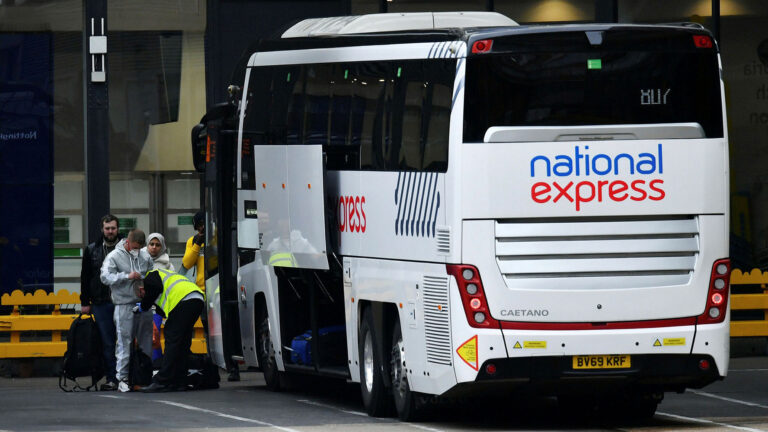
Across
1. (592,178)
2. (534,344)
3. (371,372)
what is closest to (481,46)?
(592,178)

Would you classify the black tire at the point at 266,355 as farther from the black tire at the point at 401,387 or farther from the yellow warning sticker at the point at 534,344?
the yellow warning sticker at the point at 534,344

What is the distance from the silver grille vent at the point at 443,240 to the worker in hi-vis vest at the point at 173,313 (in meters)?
5.42

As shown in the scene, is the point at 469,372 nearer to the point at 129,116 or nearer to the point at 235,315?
the point at 235,315

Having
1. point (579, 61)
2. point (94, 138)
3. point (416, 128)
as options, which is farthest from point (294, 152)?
point (94, 138)

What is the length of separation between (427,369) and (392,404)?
1272mm

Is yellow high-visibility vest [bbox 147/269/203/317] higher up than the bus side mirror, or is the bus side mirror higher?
the bus side mirror

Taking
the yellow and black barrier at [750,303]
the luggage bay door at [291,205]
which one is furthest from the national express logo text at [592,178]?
the yellow and black barrier at [750,303]

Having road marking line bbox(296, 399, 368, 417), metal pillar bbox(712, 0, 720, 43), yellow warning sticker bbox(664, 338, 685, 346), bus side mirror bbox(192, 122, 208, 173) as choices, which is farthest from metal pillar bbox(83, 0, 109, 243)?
yellow warning sticker bbox(664, 338, 685, 346)

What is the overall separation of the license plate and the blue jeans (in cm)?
736

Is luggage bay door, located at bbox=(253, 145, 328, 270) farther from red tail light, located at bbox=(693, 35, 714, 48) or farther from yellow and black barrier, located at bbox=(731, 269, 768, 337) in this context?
yellow and black barrier, located at bbox=(731, 269, 768, 337)

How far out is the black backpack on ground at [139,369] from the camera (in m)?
17.9

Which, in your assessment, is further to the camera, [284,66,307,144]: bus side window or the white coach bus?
[284,66,307,144]: bus side window

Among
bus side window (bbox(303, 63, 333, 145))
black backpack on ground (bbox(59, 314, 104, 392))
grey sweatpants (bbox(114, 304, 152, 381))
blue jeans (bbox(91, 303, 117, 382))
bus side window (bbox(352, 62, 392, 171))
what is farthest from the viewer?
blue jeans (bbox(91, 303, 117, 382))

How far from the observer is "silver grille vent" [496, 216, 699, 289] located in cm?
1254
